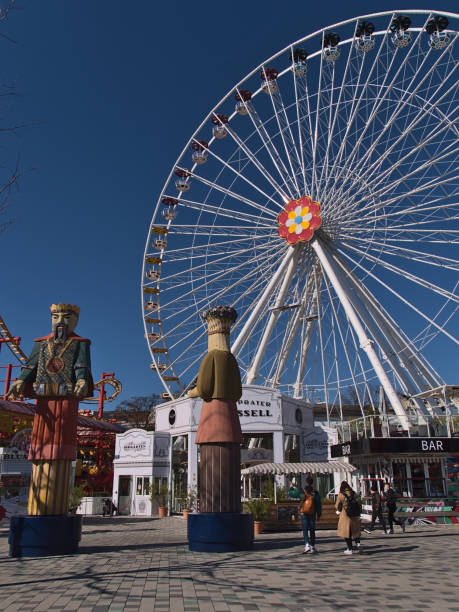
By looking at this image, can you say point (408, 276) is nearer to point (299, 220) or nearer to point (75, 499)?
point (299, 220)

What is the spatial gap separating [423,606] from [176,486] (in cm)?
2073

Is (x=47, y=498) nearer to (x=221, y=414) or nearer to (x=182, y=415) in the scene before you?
(x=221, y=414)

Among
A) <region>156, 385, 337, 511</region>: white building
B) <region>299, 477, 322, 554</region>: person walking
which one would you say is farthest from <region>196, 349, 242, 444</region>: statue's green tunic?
<region>156, 385, 337, 511</region>: white building

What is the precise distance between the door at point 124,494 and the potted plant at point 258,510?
1190 cm

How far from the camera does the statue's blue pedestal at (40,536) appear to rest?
10.2 metres

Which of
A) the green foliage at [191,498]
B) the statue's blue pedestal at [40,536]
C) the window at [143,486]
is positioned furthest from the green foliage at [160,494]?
the statue's blue pedestal at [40,536]

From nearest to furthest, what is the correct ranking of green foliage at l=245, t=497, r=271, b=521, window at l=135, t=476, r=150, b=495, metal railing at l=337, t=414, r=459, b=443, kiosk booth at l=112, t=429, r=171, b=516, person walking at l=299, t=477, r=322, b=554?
1. person walking at l=299, t=477, r=322, b=554
2. green foliage at l=245, t=497, r=271, b=521
3. metal railing at l=337, t=414, r=459, b=443
4. kiosk booth at l=112, t=429, r=171, b=516
5. window at l=135, t=476, r=150, b=495

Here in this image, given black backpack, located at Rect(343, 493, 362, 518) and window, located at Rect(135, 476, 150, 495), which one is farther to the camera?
window, located at Rect(135, 476, 150, 495)

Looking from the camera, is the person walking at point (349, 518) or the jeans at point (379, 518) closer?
the person walking at point (349, 518)

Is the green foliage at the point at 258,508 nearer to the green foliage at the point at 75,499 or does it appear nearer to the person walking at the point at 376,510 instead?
the person walking at the point at 376,510

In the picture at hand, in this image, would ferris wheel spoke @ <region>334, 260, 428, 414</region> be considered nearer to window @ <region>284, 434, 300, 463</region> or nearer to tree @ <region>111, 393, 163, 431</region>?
window @ <region>284, 434, 300, 463</region>

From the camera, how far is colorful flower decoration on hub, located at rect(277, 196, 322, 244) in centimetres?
2484

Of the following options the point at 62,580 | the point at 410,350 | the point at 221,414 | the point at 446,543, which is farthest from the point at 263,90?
the point at 62,580

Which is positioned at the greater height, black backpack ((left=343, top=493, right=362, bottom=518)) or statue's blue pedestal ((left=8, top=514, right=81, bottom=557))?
black backpack ((left=343, top=493, right=362, bottom=518))
